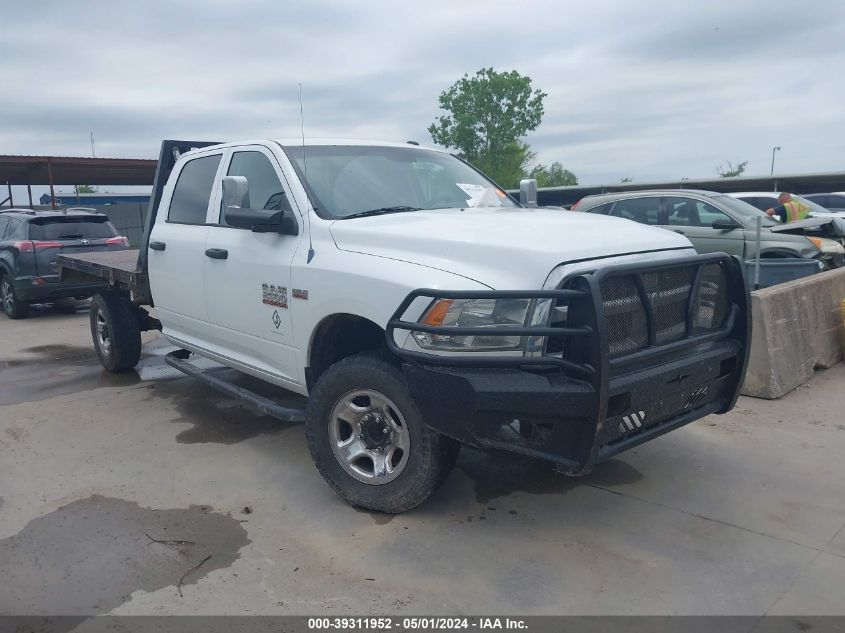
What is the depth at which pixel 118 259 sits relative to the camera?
7.38 meters

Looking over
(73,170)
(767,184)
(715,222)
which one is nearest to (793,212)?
(715,222)

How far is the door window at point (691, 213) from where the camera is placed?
1069 cm

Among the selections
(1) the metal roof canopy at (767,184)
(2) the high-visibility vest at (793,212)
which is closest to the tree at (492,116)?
(1) the metal roof canopy at (767,184)

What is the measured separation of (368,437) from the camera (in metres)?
3.88

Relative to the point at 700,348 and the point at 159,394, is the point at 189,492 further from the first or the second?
the point at 700,348

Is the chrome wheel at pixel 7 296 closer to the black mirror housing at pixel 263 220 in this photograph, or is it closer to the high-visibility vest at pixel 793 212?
the black mirror housing at pixel 263 220

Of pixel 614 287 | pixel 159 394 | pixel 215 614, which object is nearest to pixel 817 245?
pixel 614 287

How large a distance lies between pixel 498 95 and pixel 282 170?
4760 cm

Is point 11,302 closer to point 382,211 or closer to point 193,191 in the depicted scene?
point 193,191

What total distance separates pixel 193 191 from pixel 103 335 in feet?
8.13


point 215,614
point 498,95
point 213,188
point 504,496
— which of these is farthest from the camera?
point 498,95

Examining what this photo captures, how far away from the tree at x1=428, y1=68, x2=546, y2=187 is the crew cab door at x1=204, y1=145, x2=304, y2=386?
45240 mm

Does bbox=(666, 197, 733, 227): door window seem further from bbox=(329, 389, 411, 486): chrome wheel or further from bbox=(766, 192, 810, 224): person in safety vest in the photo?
bbox=(329, 389, 411, 486): chrome wheel

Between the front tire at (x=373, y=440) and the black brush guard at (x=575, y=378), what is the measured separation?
0.22 m
